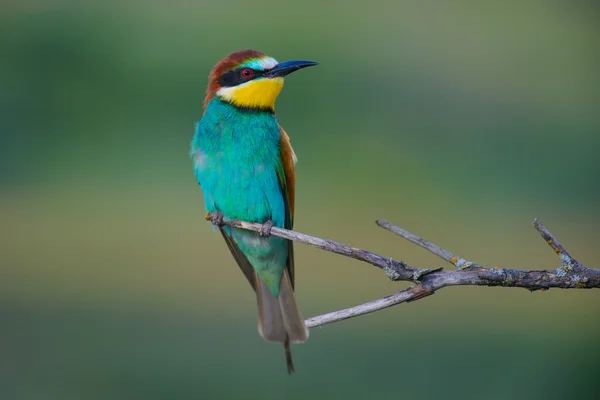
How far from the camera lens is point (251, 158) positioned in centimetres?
196

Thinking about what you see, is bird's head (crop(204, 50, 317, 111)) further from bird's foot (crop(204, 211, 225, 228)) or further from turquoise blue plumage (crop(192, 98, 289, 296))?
bird's foot (crop(204, 211, 225, 228))

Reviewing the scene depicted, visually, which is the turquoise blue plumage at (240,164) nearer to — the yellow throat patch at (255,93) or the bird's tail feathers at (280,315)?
the yellow throat patch at (255,93)

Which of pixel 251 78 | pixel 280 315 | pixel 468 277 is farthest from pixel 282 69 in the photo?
pixel 468 277

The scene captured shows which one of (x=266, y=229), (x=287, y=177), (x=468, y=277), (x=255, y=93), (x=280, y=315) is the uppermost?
(x=255, y=93)

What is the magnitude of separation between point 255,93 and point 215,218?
0.35 meters

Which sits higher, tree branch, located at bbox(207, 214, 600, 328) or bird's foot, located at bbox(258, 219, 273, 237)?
bird's foot, located at bbox(258, 219, 273, 237)

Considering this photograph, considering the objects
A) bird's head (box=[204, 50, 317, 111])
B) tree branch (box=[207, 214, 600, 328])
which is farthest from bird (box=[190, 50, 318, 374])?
tree branch (box=[207, 214, 600, 328])

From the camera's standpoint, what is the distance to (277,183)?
6.63ft

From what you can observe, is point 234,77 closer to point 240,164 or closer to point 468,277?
point 240,164

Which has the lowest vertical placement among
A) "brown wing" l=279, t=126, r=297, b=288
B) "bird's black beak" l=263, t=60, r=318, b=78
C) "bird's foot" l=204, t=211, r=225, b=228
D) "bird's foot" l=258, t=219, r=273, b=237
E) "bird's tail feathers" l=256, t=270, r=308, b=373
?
"bird's tail feathers" l=256, t=270, r=308, b=373

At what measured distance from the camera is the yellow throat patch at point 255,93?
1.93m

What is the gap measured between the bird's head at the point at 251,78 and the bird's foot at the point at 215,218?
11.7 inches

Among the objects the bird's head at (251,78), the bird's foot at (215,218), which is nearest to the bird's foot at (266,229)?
the bird's foot at (215,218)

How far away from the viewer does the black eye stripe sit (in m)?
1.94
